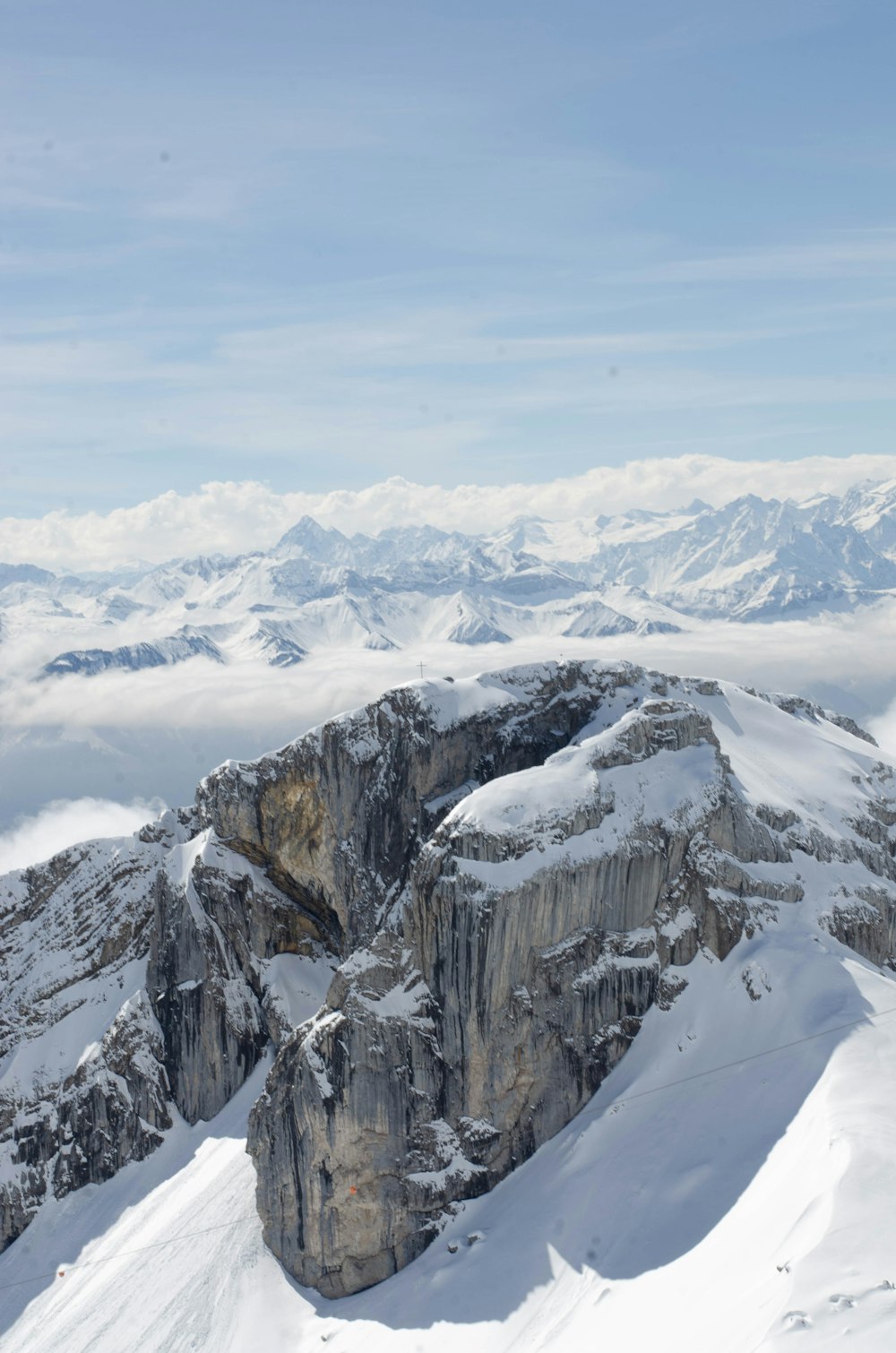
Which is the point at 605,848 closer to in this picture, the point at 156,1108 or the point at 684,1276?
the point at 684,1276

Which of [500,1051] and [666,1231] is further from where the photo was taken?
[500,1051]

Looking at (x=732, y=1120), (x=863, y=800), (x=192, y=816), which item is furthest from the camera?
(x=192, y=816)

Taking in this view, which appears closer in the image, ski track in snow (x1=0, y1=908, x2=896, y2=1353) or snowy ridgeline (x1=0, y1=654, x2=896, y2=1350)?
ski track in snow (x1=0, y1=908, x2=896, y2=1353)

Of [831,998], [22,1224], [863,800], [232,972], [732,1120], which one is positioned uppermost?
[863,800]

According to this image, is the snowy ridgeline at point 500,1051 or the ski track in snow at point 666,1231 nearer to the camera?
the ski track in snow at point 666,1231

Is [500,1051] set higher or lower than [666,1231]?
higher

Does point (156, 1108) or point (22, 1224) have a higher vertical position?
point (156, 1108)

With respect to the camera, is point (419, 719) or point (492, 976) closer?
point (492, 976)

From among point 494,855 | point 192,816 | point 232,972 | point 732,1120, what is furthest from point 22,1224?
point 732,1120
